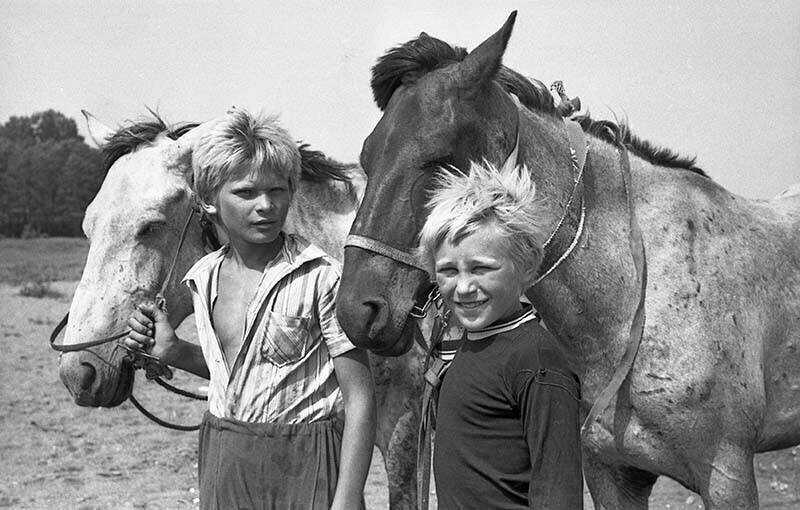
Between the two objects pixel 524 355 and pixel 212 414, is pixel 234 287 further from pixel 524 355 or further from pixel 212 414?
pixel 524 355

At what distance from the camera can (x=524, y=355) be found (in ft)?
5.95

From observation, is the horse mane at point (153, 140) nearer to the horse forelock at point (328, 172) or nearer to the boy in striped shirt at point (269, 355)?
the horse forelock at point (328, 172)

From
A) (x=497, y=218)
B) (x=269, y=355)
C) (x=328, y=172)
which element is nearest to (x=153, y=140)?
(x=328, y=172)

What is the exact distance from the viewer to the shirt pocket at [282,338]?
2.26 meters

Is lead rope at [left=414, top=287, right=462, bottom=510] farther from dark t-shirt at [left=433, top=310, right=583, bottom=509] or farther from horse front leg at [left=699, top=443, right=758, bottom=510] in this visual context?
horse front leg at [left=699, top=443, right=758, bottom=510]

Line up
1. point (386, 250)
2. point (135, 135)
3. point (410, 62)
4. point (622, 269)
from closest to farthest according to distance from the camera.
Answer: point (386, 250), point (410, 62), point (622, 269), point (135, 135)

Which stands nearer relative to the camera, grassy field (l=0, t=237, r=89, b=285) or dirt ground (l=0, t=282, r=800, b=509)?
dirt ground (l=0, t=282, r=800, b=509)

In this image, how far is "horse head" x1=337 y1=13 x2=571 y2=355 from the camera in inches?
94.4

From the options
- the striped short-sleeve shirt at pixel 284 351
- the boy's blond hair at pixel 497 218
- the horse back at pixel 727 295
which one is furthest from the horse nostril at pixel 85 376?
the horse back at pixel 727 295

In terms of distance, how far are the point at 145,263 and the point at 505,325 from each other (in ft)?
6.11

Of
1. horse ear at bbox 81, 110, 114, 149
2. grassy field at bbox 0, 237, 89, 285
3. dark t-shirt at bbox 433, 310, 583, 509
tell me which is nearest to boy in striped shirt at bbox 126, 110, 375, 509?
dark t-shirt at bbox 433, 310, 583, 509

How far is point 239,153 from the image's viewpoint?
2324 mm

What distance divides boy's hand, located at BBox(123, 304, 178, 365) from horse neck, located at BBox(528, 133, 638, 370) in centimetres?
126

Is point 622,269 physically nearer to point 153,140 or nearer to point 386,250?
point 386,250
